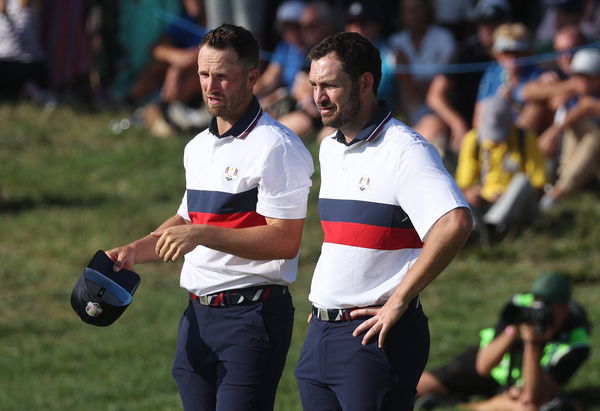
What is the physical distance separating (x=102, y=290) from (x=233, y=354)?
604 mm

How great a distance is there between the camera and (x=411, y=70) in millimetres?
12312

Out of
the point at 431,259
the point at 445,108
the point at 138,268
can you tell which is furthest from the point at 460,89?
the point at 431,259

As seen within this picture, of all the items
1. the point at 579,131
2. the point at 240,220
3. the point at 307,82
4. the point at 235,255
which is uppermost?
the point at 240,220

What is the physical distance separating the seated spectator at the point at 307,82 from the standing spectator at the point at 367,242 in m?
7.48

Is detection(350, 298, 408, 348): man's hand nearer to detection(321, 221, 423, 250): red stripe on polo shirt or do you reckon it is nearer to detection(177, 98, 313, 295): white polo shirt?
detection(321, 221, 423, 250): red stripe on polo shirt

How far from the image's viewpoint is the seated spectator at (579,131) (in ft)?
34.7

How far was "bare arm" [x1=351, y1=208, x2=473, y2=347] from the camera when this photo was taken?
163 inches

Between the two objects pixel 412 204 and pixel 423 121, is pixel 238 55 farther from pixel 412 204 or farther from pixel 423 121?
pixel 423 121

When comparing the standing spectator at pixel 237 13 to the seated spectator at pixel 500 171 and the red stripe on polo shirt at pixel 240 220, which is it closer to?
the seated spectator at pixel 500 171

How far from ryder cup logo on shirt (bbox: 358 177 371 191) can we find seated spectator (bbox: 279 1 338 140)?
24.8ft

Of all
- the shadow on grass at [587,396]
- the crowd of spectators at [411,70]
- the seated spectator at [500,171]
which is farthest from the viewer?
the crowd of spectators at [411,70]

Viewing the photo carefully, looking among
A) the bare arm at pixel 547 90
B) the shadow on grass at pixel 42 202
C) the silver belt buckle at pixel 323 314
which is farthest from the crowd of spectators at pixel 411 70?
the silver belt buckle at pixel 323 314

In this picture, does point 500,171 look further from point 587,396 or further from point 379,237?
point 379,237

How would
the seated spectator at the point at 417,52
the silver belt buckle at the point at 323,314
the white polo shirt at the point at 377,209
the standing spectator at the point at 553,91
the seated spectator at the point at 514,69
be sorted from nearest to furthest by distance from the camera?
the white polo shirt at the point at 377,209 < the silver belt buckle at the point at 323,314 < the standing spectator at the point at 553,91 < the seated spectator at the point at 514,69 < the seated spectator at the point at 417,52
